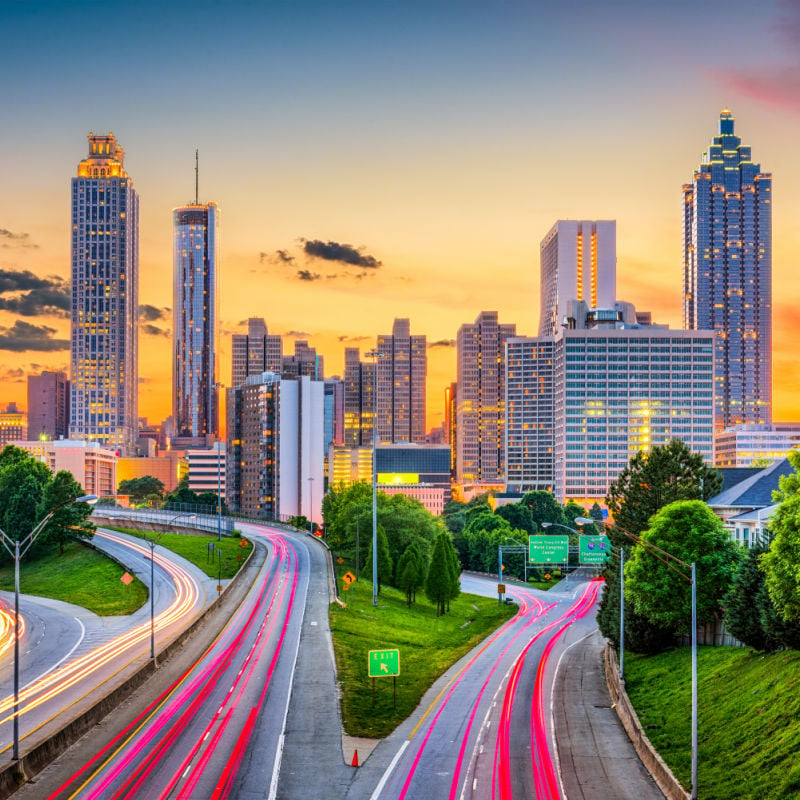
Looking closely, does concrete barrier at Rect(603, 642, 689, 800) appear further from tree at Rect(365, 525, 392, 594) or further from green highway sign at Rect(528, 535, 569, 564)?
tree at Rect(365, 525, 392, 594)

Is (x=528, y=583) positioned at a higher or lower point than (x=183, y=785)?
lower

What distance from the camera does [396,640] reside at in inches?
3265

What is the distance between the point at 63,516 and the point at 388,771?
97.8m

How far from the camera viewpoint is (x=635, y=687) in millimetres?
A: 65250

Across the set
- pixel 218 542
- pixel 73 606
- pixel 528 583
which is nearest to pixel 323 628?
pixel 73 606

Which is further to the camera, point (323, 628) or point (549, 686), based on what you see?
point (323, 628)

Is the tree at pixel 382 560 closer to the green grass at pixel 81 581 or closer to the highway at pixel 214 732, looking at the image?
the green grass at pixel 81 581

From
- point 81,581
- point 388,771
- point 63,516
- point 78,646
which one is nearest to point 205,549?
point 63,516

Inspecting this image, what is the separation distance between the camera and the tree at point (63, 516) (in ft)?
429

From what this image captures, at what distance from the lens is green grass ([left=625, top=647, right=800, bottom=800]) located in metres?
40.0

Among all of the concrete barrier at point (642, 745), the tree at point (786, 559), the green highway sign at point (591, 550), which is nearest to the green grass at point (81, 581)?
the green highway sign at point (591, 550)

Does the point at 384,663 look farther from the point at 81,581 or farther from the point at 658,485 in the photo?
the point at 81,581

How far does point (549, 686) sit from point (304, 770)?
28788 millimetres

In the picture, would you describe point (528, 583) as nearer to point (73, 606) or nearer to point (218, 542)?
point (218, 542)
